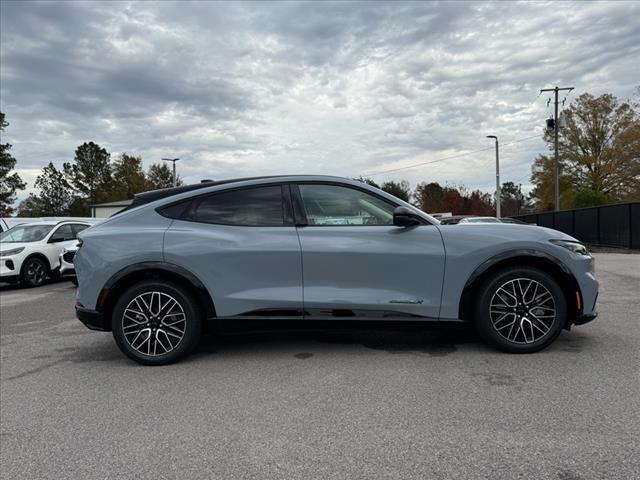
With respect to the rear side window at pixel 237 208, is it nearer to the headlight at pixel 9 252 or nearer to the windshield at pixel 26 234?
the headlight at pixel 9 252

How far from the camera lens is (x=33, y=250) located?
1198cm

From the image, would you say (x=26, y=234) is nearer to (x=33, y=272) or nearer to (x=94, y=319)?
(x=33, y=272)

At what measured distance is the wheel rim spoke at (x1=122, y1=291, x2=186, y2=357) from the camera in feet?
14.5

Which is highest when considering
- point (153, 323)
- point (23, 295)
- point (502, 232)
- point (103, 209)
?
point (103, 209)

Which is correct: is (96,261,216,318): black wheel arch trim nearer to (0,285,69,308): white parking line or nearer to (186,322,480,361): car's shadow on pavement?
(186,322,480,361): car's shadow on pavement

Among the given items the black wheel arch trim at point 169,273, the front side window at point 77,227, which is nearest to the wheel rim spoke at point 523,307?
the black wheel arch trim at point 169,273

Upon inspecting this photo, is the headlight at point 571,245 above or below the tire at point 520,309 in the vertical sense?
above

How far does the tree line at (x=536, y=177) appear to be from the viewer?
40.7 meters

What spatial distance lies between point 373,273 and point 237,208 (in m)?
1.41

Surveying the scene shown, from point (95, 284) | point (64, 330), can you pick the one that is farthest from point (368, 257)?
point (64, 330)

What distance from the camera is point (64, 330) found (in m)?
6.34

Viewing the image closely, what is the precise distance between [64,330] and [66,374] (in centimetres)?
222

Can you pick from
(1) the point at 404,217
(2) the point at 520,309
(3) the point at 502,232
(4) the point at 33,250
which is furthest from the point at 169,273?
(4) the point at 33,250

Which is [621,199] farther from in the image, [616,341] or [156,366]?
[156,366]
